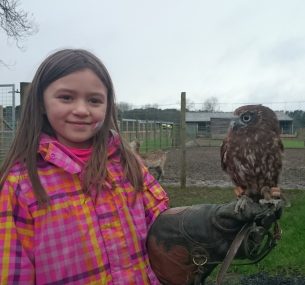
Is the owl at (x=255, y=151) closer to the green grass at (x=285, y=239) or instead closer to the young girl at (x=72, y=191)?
the young girl at (x=72, y=191)

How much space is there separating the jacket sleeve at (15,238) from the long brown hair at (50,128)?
9 centimetres

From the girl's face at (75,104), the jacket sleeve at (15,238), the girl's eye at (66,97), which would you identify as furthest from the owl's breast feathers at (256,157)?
the jacket sleeve at (15,238)

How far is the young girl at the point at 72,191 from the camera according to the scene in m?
1.65

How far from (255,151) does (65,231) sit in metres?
1.46

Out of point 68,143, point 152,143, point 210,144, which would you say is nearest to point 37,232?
point 68,143

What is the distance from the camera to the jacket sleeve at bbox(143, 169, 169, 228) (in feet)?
6.52

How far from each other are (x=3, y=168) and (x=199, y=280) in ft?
3.46

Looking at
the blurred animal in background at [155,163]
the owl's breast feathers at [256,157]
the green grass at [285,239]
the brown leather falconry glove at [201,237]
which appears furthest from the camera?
the blurred animal in background at [155,163]

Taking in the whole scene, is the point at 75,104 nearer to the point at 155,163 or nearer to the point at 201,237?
the point at 201,237

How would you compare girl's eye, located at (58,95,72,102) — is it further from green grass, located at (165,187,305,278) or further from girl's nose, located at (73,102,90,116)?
green grass, located at (165,187,305,278)

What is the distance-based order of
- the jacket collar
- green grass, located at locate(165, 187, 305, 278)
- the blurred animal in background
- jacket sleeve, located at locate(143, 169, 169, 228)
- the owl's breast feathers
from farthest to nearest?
the blurred animal in background < green grass, located at locate(165, 187, 305, 278) < the owl's breast feathers < jacket sleeve, located at locate(143, 169, 169, 228) < the jacket collar

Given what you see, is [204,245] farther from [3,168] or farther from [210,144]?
[210,144]

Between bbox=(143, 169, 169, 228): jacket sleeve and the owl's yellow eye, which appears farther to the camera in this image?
the owl's yellow eye

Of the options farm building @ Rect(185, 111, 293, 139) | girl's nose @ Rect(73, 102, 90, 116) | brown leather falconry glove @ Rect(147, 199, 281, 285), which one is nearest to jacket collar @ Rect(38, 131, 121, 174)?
girl's nose @ Rect(73, 102, 90, 116)
